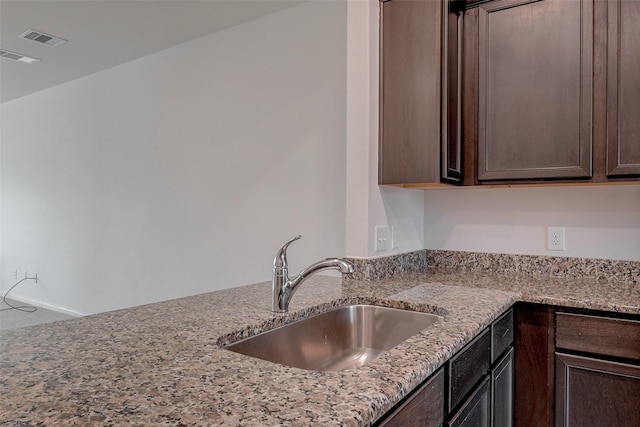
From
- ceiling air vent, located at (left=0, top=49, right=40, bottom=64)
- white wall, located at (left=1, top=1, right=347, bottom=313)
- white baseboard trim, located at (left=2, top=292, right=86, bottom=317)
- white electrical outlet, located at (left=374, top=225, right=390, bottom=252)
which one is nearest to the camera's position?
white electrical outlet, located at (left=374, top=225, right=390, bottom=252)

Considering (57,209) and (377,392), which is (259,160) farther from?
(57,209)

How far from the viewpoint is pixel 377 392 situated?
2.42ft

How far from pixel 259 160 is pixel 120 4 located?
52.7 inches

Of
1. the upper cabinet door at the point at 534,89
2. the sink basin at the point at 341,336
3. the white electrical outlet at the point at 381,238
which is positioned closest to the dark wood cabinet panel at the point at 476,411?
the sink basin at the point at 341,336

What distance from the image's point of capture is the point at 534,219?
2.13 meters

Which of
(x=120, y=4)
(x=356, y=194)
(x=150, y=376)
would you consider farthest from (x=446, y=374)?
(x=120, y=4)

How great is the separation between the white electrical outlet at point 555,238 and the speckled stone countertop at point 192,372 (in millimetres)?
628

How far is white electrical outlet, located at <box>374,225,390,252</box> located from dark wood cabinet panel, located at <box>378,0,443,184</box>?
228mm

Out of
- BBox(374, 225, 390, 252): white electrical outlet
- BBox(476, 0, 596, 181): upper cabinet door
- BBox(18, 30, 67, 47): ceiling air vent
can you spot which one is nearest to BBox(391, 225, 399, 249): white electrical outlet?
BBox(374, 225, 390, 252): white electrical outlet

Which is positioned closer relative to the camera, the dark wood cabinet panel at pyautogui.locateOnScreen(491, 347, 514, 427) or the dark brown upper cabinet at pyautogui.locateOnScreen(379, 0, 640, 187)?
the dark wood cabinet panel at pyautogui.locateOnScreen(491, 347, 514, 427)

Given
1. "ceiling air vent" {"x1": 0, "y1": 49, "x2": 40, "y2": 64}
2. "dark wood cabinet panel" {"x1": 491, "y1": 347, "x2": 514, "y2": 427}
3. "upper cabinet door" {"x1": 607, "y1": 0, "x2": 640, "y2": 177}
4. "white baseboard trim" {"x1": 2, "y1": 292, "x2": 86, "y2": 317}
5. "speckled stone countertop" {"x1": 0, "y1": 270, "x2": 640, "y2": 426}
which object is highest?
"ceiling air vent" {"x1": 0, "y1": 49, "x2": 40, "y2": 64}

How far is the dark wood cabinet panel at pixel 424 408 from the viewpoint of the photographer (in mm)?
832

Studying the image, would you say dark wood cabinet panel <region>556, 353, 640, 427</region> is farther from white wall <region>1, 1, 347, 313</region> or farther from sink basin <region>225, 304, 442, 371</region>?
white wall <region>1, 1, 347, 313</region>

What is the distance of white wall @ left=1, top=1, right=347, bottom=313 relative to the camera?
2.72 meters
